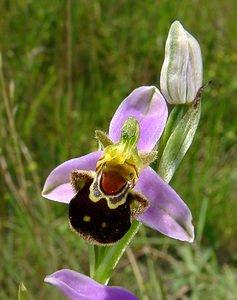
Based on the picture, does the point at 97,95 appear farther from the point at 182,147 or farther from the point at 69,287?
the point at 69,287

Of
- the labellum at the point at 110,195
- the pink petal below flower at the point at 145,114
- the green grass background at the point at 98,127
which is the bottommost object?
the green grass background at the point at 98,127

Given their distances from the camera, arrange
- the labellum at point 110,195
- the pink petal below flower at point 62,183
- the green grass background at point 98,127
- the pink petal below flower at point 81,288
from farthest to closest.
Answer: the green grass background at point 98,127
the pink petal below flower at point 62,183
the labellum at point 110,195
the pink petal below flower at point 81,288

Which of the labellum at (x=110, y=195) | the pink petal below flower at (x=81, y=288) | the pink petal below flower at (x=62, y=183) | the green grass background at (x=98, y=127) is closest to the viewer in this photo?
the pink petal below flower at (x=81, y=288)

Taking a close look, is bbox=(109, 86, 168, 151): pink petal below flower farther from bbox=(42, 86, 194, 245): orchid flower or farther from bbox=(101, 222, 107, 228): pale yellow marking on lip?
bbox=(101, 222, 107, 228): pale yellow marking on lip

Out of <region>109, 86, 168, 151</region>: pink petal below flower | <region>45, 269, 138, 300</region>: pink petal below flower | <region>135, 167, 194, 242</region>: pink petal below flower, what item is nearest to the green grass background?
<region>109, 86, 168, 151</region>: pink petal below flower

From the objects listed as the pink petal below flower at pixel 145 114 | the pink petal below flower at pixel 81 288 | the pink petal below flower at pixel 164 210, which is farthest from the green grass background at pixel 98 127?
the pink petal below flower at pixel 81 288

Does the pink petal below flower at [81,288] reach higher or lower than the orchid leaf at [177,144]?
lower

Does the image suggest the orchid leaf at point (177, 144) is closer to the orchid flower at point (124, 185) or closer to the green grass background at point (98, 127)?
the orchid flower at point (124, 185)
